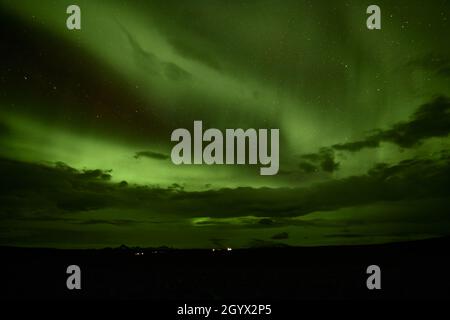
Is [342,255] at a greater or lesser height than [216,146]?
lesser

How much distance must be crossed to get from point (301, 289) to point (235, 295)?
37 cm

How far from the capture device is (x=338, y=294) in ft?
10.1

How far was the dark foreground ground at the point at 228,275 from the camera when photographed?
306 cm

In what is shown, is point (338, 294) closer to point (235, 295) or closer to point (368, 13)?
point (235, 295)

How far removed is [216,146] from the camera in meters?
3.12

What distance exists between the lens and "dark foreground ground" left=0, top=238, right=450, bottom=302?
3.06m

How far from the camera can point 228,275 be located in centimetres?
304
